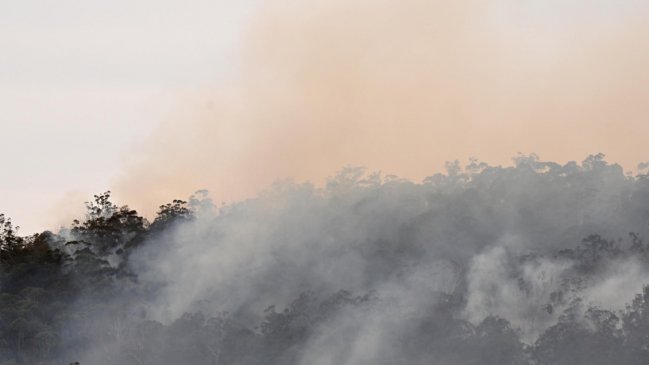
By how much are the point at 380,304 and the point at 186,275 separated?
801 inches

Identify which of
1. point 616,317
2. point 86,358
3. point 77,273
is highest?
point 77,273

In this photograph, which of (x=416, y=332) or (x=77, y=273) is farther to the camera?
(x=77, y=273)

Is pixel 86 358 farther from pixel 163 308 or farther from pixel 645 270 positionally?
pixel 645 270

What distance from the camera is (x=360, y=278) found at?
110312 mm

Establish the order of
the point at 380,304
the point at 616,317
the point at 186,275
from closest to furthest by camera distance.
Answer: the point at 616,317 → the point at 380,304 → the point at 186,275

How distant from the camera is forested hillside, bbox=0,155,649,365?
96.8 m

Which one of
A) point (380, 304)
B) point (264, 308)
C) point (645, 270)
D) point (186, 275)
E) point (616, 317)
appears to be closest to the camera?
point (616, 317)

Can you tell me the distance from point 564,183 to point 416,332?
69.9 ft

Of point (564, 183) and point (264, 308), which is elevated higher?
point (564, 183)

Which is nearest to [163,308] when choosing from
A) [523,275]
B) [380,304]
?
[380,304]

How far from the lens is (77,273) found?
368 ft

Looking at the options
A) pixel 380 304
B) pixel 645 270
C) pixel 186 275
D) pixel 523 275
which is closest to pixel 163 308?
pixel 186 275

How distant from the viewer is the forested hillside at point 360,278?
96.8 meters

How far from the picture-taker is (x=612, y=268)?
9812cm
